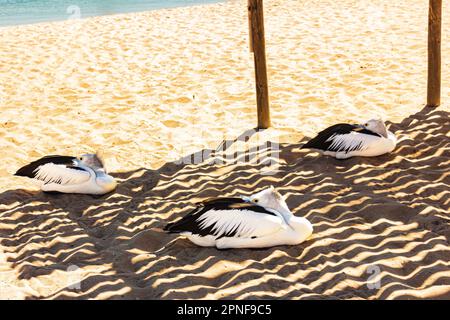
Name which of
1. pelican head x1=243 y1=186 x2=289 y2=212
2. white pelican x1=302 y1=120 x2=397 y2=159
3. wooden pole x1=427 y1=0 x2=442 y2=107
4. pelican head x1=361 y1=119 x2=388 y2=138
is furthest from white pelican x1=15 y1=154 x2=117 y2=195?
wooden pole x1=427 y1=0 x2=442 y2=107

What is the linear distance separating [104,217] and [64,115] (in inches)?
123

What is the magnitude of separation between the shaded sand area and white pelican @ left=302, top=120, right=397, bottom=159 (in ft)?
0.43

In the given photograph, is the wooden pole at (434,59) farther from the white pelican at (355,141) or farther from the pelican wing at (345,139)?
the pelican wing at (345,139)

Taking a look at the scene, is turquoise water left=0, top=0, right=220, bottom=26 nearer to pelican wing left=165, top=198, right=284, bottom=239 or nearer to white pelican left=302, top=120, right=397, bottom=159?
white pelican left=302, top=120, right=397, bottom=159

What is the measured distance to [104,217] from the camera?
18.7ft

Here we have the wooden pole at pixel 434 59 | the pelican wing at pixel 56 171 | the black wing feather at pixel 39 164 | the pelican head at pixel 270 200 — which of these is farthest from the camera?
the wooden pole at pixel 434 59

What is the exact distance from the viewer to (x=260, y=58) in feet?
24.3

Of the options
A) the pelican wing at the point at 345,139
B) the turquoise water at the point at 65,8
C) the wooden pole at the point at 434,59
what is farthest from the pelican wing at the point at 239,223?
the turquoise water at the point at 65,8

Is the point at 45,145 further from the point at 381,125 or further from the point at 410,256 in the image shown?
the point at 410,256

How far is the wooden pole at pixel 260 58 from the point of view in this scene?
729 centimetres

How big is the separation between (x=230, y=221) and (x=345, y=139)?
203 cm

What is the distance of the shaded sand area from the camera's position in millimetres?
4504

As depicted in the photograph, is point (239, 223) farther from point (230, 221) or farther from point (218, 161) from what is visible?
point (218, 161)

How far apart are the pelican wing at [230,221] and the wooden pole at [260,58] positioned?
9.07ft
